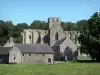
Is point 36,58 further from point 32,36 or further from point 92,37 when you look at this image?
point 32,36

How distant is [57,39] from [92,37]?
27072mm

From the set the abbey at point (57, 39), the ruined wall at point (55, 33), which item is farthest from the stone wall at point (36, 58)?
the ruined wall at point (55, 33)

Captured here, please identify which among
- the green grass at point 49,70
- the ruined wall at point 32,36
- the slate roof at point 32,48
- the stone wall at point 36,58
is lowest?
the green grass at point 49,70

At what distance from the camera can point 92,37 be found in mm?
68562

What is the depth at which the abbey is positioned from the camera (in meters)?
85.7

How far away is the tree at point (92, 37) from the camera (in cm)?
6882

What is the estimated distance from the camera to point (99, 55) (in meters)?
71.2

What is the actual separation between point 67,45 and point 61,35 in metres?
9.34

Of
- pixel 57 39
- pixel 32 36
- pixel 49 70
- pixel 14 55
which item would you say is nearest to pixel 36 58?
pixel 14 55

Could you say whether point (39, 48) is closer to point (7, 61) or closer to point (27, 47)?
point (27, 47)

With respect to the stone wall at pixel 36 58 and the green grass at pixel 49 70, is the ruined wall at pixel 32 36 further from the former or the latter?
the green grass at pixel 49 70

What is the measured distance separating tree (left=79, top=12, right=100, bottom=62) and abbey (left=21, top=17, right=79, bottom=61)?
41.8 ft

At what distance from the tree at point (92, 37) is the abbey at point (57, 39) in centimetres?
1274

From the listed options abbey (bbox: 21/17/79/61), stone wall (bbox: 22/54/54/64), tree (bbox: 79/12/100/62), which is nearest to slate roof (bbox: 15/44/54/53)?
stone wall (bbox: 22/54/54/64)
